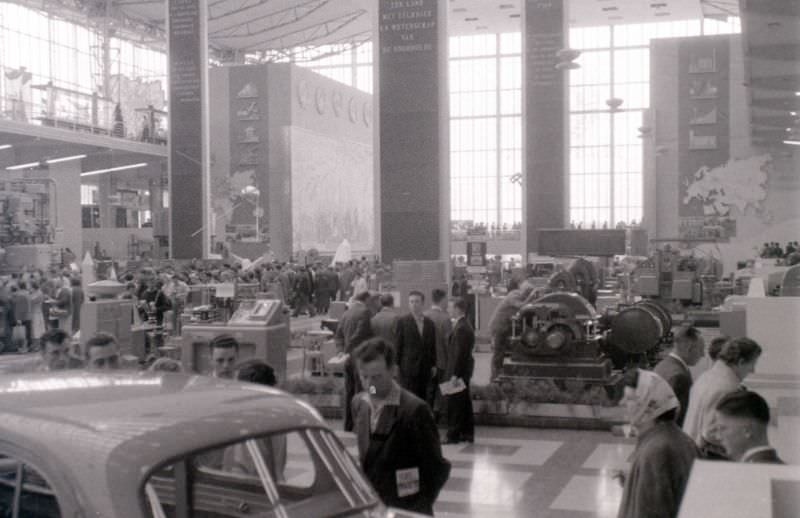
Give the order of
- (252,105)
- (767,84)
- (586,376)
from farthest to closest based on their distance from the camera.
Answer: (252,105) < (767,84) < (586,376)

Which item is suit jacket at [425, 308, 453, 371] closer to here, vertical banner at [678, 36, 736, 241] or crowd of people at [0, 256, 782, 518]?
crowd of people at [0, 256, 782, 518]

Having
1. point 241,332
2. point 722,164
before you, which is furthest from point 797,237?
point 241,332

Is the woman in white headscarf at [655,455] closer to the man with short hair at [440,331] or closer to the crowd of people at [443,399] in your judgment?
the crowd of people at [443,399]

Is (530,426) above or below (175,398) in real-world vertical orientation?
below

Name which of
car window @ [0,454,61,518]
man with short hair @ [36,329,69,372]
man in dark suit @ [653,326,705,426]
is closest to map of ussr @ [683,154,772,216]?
man in dark suit @ [653,326,705,426]

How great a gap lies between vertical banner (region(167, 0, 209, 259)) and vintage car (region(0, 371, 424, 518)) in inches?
958

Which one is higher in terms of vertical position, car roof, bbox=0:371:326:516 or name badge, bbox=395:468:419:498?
car roof, bbox=0:371:326:516

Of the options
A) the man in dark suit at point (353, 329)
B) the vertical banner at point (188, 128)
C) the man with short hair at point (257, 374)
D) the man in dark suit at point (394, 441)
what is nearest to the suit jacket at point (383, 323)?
the man in dark suit at point (353, 329)

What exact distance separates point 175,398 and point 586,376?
9.55 meters

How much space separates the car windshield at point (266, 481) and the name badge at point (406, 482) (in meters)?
0.72

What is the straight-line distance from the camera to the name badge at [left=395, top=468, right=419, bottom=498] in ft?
14.7

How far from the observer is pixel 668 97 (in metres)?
34.1

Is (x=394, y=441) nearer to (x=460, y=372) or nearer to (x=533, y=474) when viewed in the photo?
(x=533, y=474)

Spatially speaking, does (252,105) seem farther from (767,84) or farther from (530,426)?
(530,426)
